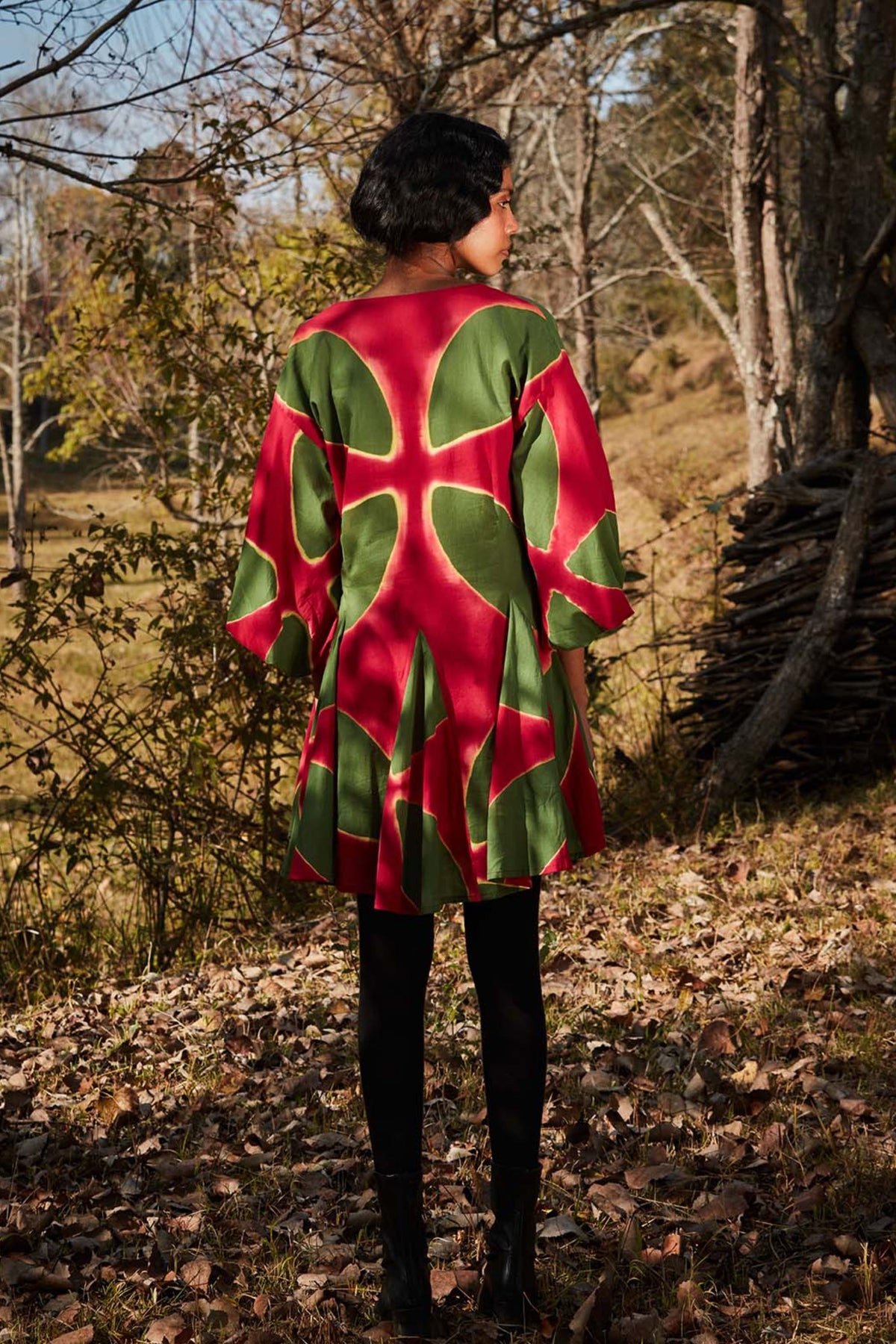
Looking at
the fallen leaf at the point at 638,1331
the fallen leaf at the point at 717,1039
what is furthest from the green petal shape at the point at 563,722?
the fallen leaf at the point at 717,1039

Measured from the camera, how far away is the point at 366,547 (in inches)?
83.5

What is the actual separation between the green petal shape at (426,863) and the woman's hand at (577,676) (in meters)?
0.30

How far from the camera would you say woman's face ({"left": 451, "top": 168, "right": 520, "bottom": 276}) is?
212 centimetres

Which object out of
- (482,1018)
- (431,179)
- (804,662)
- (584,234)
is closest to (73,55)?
(431,179)

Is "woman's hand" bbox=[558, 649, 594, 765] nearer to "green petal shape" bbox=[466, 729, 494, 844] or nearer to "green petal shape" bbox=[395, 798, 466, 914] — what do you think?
"green petal shape" bbox=[466, 729, 494, 844]

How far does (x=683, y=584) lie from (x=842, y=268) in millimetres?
5449

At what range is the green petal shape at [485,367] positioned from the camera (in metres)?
2.04

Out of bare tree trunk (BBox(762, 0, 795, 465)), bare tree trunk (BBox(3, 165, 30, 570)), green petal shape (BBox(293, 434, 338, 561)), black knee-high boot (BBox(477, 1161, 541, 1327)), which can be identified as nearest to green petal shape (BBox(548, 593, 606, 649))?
green petal shape (BBox(293, 434, 338, 561))

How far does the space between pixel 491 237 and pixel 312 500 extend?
20.4 inches

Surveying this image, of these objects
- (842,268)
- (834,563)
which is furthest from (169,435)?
(842,268)

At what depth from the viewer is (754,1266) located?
Answer: 2.55 meters

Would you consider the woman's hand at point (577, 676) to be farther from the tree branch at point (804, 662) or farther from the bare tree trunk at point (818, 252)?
the bare tree trunk at point (818, 252)

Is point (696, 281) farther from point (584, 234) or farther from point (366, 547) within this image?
point (366, 547)

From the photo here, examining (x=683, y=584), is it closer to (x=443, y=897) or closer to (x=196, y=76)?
(x=196, y=76)
